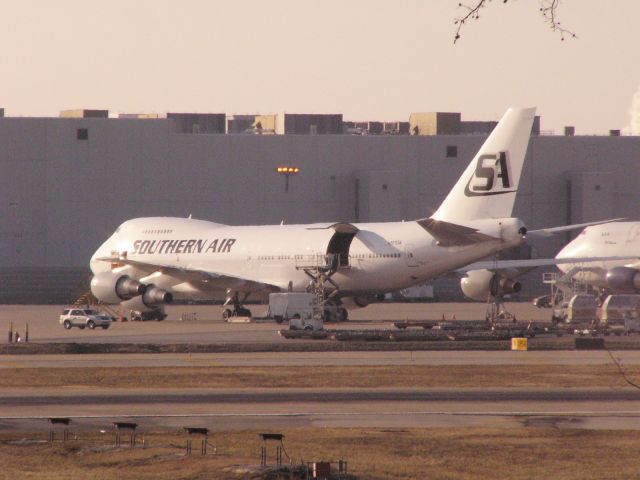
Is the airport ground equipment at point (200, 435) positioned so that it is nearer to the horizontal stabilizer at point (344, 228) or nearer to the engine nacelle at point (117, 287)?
the horizontal stabilizer at point (344, 228)

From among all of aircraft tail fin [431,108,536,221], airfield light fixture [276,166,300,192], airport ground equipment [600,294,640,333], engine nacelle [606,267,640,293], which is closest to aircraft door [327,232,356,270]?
aircraft tail fin [431,108,536,221]

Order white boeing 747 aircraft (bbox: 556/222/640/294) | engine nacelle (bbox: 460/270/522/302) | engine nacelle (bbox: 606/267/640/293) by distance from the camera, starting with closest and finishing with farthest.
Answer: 1. engine nacelle (bbox: 460/270/522/302)
2. engine nacelle (bbox: 606/267/640/293)
3. white boeing 747 aircraft (bbox: 556/222/640/294)

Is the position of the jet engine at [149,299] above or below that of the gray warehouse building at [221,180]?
below

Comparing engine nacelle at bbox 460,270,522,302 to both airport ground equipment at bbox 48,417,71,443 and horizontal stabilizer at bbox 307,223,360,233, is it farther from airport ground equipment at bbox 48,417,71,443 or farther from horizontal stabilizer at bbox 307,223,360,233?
airport ground equipment at bbox 48,417,71,443

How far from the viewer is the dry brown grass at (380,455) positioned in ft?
71.1

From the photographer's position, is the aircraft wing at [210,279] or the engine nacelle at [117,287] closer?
the engine nacelle at [117,287]

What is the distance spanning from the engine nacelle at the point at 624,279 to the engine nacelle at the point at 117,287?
92.0ft

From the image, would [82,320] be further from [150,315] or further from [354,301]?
[354,301]

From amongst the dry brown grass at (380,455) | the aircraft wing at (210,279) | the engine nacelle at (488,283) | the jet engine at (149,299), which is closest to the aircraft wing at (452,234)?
the aircraft wing at (210,279)

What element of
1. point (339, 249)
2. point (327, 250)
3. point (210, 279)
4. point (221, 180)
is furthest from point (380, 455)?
point (221, 180)

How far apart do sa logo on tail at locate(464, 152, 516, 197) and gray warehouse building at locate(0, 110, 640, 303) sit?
1406 inches

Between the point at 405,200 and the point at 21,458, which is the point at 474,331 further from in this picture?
the point at 405,200

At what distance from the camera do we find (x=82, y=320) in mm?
61375

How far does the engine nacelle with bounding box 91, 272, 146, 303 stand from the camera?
6769cm
